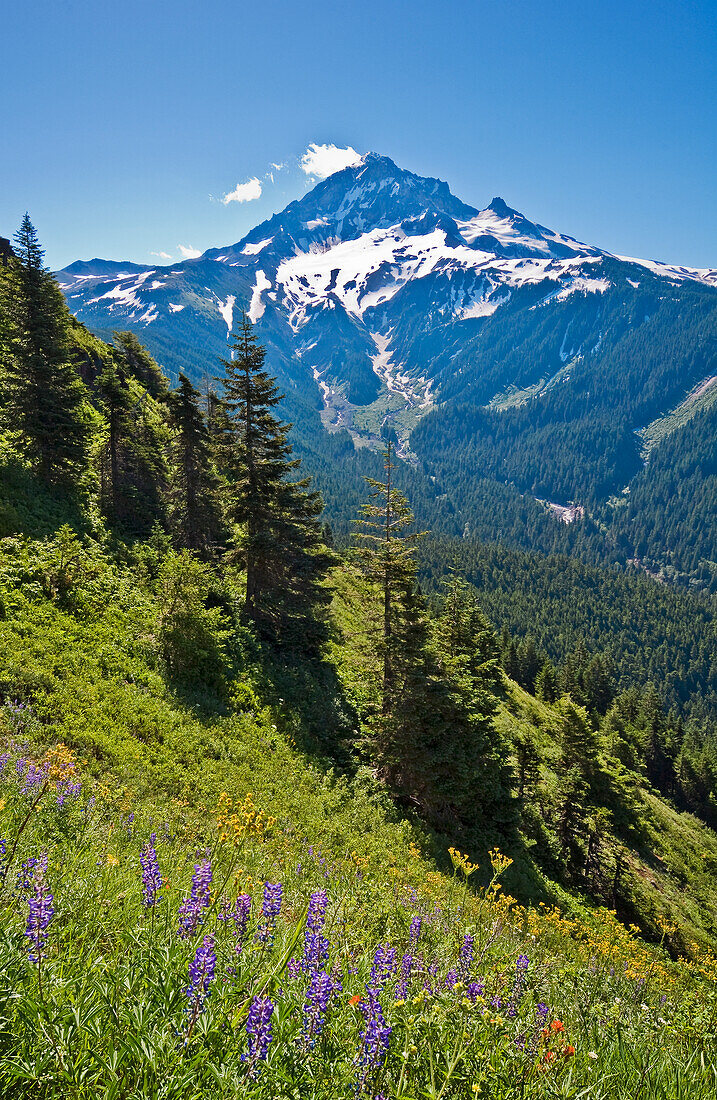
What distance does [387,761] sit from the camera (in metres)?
15.6

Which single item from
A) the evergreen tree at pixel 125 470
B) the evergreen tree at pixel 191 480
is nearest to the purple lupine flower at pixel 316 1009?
the evergreen tree at pixel 191 480

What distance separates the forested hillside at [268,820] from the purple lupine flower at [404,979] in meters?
0.05

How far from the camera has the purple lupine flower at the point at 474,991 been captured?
3.01 meters

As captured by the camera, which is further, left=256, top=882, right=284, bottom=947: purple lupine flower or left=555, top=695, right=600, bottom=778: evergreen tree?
left=555, top=695, right=600, bottom=778: evergreen tree

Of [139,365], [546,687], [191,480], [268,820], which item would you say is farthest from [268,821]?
[546,687]

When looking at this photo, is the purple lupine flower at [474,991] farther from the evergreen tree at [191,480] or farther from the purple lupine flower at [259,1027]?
the evergreen tree at [191,480]

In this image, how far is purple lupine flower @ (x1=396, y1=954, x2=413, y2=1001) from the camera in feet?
9.73

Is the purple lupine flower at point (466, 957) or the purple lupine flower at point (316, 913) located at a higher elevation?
the purple lupine flower at point (316, 913)

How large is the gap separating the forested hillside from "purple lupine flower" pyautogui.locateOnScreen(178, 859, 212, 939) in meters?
0.04

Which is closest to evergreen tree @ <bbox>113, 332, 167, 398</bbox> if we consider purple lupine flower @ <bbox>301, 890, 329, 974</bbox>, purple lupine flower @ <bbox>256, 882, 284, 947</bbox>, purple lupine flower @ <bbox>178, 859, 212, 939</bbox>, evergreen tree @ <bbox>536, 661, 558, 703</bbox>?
purple lupine flower @ <bbox>178, 859, 212, 939</bbox>

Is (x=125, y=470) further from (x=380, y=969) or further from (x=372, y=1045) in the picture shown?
(x=372, y=1045)

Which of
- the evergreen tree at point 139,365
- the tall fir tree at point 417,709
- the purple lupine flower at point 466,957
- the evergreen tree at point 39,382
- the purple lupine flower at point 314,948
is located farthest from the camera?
the evergreen tree at point 139,365

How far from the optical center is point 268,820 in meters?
5.86

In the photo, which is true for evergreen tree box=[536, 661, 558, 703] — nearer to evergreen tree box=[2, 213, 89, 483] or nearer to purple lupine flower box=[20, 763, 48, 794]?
evergreen tree box=[2, 213, 89, 483]
